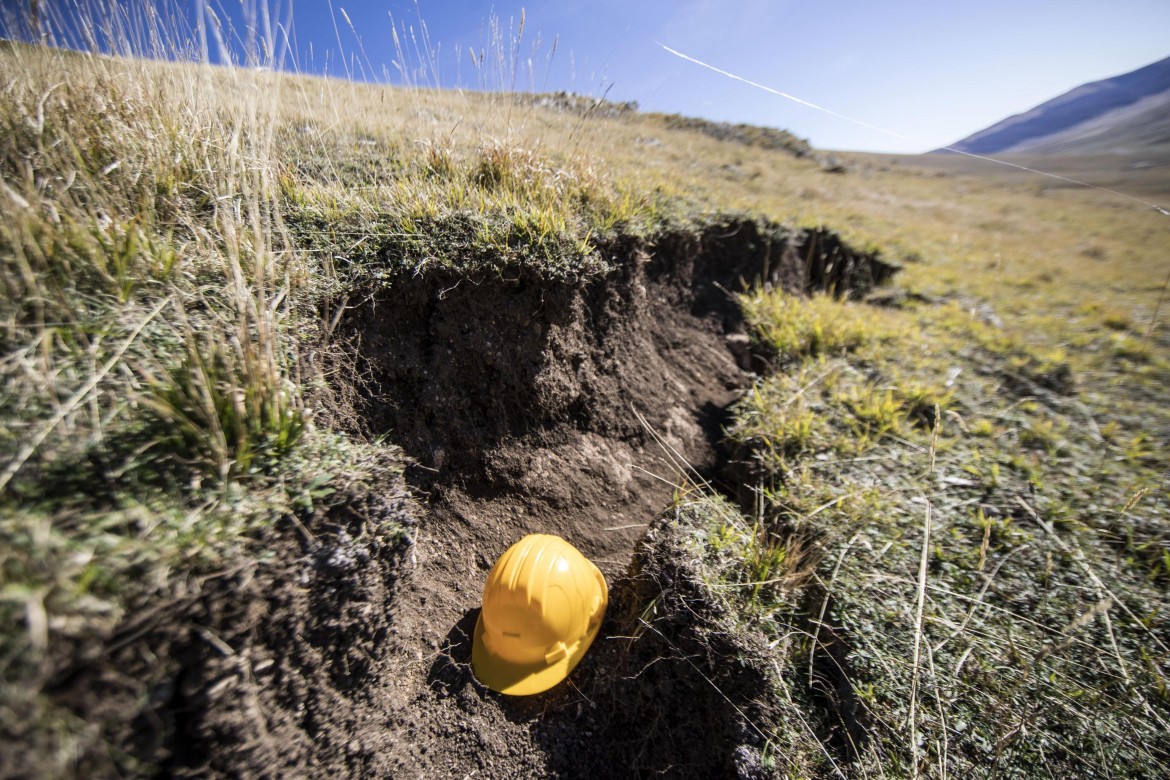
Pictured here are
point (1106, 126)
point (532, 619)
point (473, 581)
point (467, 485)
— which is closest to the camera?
point (532, 619)

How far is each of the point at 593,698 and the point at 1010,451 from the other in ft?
9.61

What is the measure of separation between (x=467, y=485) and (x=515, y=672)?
0.89 metres

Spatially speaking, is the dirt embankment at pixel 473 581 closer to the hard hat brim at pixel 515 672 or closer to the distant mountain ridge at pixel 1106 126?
the hard hat brim at pixel 515 672

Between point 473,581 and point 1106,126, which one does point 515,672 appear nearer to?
point 473,581

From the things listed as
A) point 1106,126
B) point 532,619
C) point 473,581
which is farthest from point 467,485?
point 1106,126

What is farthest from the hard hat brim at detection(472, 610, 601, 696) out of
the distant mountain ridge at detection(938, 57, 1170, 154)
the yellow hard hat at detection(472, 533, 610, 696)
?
the distant mountain ridge at detection(938, 57, 1170, 154)

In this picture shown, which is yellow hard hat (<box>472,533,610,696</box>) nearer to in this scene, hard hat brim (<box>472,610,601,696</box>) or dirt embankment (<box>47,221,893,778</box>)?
hard hat brim (<box>472,610,601,696</box>)

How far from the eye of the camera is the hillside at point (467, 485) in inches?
40.5

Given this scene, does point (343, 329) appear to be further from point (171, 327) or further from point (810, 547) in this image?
point (810, 547)

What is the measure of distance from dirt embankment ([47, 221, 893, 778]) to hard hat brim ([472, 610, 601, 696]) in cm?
6

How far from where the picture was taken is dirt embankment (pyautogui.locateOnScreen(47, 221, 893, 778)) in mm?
1192

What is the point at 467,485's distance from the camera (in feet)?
7.54

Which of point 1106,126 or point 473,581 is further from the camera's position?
point 1106,126

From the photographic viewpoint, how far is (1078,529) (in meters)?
2.21
